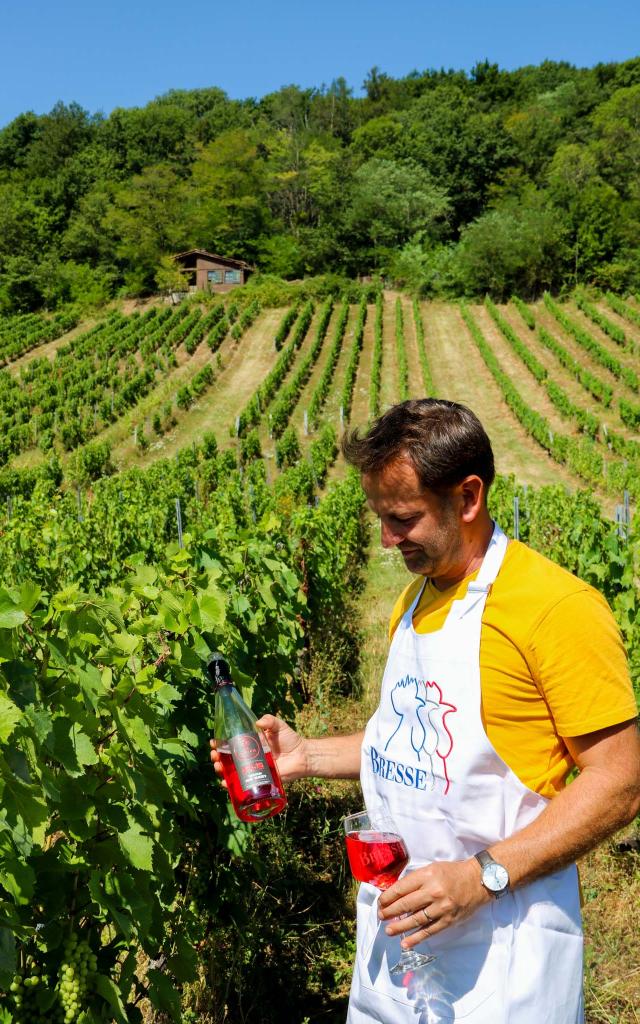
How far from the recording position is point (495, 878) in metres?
1.47

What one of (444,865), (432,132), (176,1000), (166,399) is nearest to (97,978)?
(176,1000)

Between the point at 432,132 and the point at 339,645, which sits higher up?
the point at 432,132

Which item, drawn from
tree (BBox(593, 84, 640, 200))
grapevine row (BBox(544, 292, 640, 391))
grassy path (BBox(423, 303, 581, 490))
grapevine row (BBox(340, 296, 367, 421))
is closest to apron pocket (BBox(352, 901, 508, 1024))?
grassy path (BBox(423, 303, 581, 490))

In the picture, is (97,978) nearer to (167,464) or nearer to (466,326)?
(167,464)

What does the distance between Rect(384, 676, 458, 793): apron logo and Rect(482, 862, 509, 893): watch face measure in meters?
0.17

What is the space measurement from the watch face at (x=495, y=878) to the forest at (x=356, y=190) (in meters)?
43.3

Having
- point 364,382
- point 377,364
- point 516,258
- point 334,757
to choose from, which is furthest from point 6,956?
point 516,258

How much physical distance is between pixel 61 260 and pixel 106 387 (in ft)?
99.7

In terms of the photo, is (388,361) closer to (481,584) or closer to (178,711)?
(178,711)

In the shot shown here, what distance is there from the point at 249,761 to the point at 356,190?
6067cm

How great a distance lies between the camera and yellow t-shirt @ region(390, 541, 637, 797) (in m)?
1.47

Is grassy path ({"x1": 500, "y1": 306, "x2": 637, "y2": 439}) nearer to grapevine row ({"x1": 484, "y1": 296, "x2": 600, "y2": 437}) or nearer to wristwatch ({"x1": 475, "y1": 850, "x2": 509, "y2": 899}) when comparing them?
grapevine row ({"x1": 484, "y1": 296, "x2": 600, "y2": 437})

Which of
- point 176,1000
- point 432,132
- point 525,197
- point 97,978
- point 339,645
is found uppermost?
point 432,132

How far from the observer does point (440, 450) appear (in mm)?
1668
